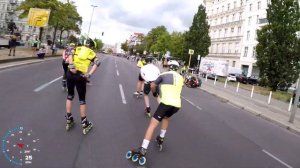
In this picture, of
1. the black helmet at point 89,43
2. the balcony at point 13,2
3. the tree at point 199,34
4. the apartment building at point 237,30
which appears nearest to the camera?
the black helmet at point 89,43

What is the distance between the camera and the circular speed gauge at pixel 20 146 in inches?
190

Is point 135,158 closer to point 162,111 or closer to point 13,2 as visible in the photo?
point 162,111

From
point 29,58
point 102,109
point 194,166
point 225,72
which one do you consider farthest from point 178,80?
point 225,72

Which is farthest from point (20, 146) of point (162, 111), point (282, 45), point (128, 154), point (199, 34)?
point (199, 34)

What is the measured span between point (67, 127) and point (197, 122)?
4.71 meters

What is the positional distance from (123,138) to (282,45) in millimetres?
30440

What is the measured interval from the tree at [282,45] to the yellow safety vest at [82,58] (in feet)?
98.7

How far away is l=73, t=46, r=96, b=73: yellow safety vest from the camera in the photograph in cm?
669

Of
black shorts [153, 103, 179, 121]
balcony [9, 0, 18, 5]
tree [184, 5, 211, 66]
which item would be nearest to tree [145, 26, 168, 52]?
balcony [9, 0, 18, 5]

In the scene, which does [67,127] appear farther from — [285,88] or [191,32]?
[191,32]

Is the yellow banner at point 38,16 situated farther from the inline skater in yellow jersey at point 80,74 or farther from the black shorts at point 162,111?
the black shorts at point 162,111

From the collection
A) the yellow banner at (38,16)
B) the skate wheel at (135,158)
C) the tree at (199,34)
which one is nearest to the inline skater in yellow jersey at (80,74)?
the skate wheel at (135,158)

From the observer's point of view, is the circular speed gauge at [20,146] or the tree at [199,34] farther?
the tree at [199,34]

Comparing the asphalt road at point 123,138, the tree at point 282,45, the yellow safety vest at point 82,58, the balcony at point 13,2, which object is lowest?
the asphalt road at point 123,138
